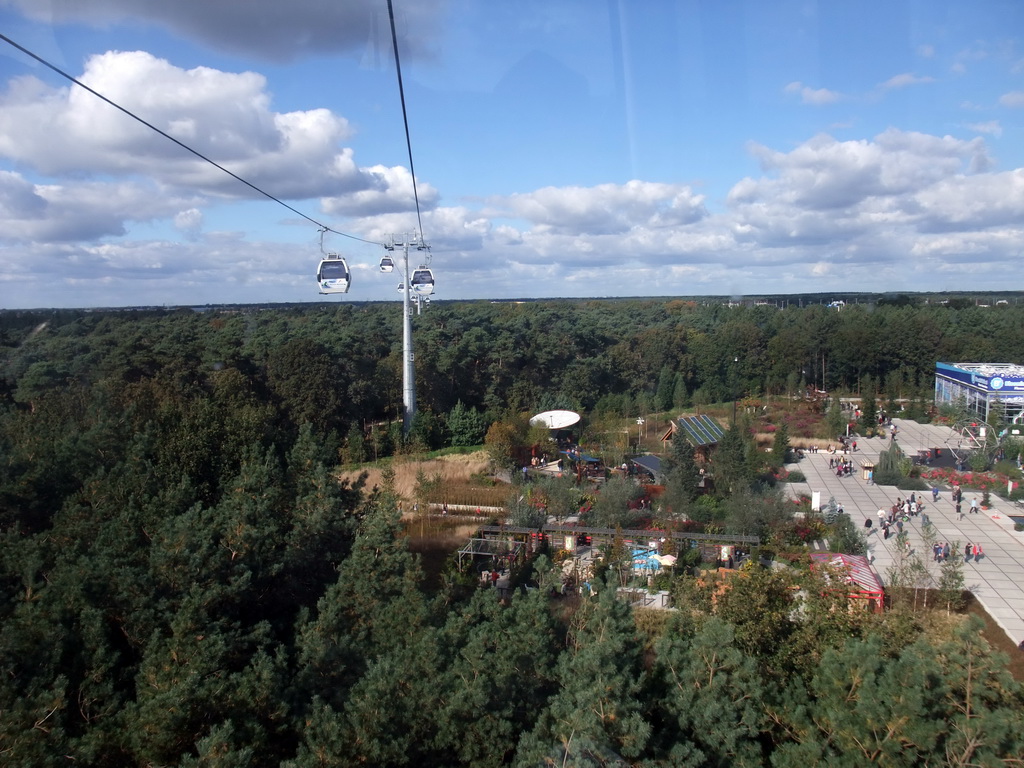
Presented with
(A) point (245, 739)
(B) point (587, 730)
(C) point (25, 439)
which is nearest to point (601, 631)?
(B) point (587, 730)

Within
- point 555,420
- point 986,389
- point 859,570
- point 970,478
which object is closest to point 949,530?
point 970,478

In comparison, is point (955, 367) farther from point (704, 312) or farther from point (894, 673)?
point (894, 673)

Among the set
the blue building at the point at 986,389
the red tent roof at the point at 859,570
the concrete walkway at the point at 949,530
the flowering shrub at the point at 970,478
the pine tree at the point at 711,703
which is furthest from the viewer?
the blue building at the point at 986,389

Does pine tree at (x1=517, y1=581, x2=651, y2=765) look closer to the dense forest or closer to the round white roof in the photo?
the dense forest

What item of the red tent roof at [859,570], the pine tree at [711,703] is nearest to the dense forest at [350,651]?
the pine tree at [711,703]

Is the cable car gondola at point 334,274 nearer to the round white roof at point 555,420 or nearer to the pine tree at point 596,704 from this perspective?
the round white roof at point 555,420

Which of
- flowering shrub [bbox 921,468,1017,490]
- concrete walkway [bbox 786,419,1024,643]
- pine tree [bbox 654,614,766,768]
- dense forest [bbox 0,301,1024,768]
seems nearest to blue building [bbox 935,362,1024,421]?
concrete walkway [bbox 786,419,1024,643]

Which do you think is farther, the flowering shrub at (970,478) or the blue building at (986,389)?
the blue building at (986,389)
